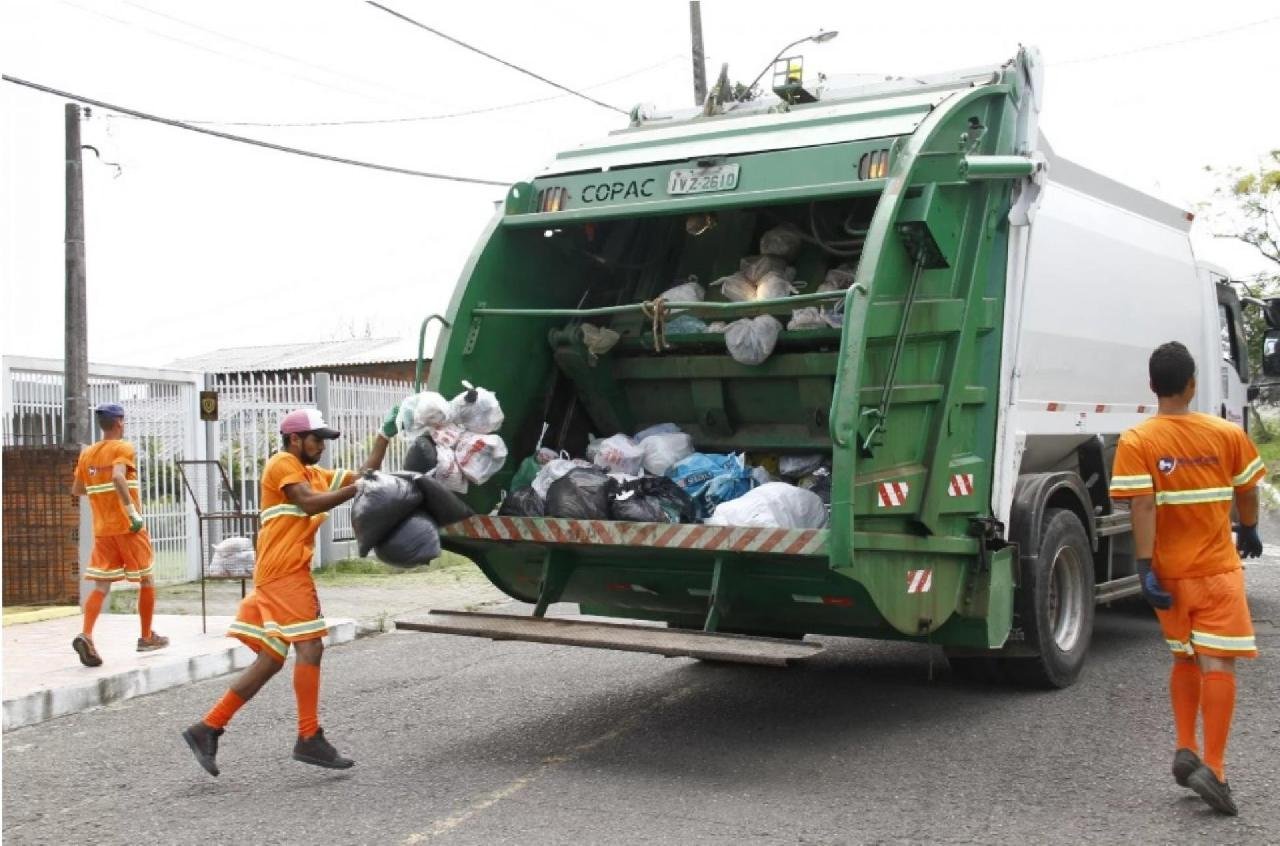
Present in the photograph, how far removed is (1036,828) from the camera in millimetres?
4625

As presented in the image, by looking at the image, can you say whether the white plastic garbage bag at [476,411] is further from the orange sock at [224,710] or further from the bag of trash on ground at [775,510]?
the orange sock at [224,710]

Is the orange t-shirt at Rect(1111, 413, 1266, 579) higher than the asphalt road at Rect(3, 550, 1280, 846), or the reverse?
the orange t-shirt at Rect(1111, 413, 1266, 579)

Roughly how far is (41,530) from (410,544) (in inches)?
254

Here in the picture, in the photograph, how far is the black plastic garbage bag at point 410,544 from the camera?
5668mm

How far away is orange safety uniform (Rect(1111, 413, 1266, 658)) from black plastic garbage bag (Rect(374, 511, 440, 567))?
264 cm

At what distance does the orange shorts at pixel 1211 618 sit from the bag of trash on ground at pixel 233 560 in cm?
594

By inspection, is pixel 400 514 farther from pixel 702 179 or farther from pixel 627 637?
pixel 702 179

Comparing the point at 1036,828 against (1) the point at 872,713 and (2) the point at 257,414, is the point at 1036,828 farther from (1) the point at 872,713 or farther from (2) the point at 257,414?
(2) the point at 257,414

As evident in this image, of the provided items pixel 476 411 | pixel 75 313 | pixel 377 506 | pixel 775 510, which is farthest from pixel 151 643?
pixel 75 313

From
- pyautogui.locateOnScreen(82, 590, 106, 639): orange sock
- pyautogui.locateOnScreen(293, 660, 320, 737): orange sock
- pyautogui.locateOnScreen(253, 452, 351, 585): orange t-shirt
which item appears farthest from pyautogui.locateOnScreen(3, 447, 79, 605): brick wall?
pyautogui.locateOnScreen(293, 660, 320, 737): orange sock

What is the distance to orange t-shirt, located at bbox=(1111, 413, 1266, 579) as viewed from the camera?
16.0ft

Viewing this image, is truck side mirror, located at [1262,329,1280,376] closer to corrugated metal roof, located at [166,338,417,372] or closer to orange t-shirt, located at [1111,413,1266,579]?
orange t-shirt, located at [1111,413,1266,579]

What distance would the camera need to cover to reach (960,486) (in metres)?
5.98

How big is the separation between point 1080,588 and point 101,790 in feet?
15.0
